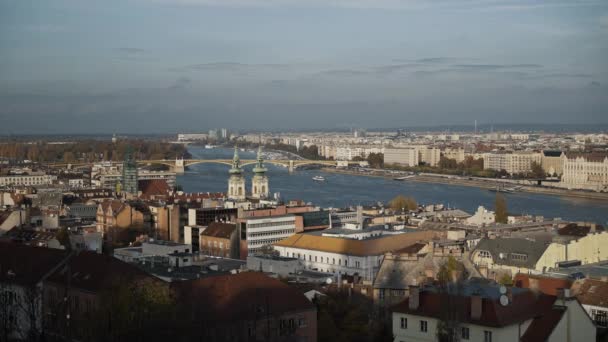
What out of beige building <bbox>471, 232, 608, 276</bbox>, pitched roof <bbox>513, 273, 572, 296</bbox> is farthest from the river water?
pitched roof <bbox>513, 273, 572, 296</bbox>

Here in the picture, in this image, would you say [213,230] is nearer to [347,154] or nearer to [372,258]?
[372,258]

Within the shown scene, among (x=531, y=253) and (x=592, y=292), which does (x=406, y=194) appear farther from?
(x=592, y=292)

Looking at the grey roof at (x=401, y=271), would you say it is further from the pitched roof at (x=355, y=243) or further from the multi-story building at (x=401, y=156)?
the multi-story building at (x=401, y=156)

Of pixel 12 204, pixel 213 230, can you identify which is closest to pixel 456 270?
pixel 213 230

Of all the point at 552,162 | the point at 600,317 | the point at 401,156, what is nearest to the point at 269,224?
the point at 600,317

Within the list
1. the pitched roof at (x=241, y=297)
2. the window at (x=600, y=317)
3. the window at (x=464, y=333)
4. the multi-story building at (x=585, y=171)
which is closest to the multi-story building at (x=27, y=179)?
the multi-story building at (x=585, y=171)
